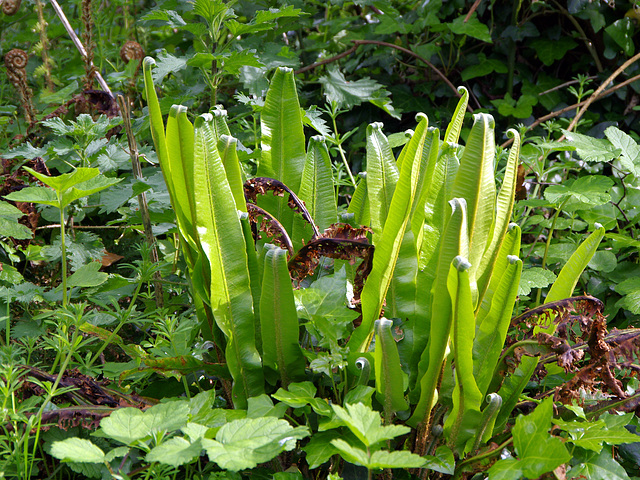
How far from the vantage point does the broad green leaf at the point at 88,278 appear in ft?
4.26

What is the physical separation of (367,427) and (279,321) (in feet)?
0.91

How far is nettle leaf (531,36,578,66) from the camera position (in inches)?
119

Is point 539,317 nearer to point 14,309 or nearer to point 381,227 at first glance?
point 381,227

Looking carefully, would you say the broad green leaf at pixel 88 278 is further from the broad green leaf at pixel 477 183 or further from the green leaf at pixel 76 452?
the broad green leaf at pixel 477 183

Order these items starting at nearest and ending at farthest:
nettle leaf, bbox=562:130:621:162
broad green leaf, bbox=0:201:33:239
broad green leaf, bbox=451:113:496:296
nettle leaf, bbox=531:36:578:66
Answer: broad green leaf, bbox=451:113:496:296
broad green leaf, bbox=0:201:33:239
nettle leaf, bbox=562:130:621:162
nettle leaf, bbox=531:36:578:66

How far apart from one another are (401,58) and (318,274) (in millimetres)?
2340

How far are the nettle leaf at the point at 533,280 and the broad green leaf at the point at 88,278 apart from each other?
1.05m

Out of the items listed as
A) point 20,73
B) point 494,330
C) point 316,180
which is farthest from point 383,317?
point 20,73

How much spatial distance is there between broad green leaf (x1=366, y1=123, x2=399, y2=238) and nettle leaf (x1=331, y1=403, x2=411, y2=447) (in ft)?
1.44

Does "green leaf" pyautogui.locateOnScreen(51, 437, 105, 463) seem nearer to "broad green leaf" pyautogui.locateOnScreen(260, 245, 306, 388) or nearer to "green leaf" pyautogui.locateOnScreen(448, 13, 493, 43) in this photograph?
"broad green leaf" pyautogui.locateOnScreen(260, 245, 306, 388)

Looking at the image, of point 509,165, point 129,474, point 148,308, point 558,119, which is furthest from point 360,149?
point 129,474

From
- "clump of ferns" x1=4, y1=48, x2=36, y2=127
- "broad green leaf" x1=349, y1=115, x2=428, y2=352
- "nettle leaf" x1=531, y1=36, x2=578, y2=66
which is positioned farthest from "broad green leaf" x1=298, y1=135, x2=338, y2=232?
"nettle leaf" x1=531, y1=36, x2=578, y2=66

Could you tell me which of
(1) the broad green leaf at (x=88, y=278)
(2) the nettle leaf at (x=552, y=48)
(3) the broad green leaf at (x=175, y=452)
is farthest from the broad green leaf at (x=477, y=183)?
(2) the nettle leaf at (x=552, y=48)

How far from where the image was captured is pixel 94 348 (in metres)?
1.49
